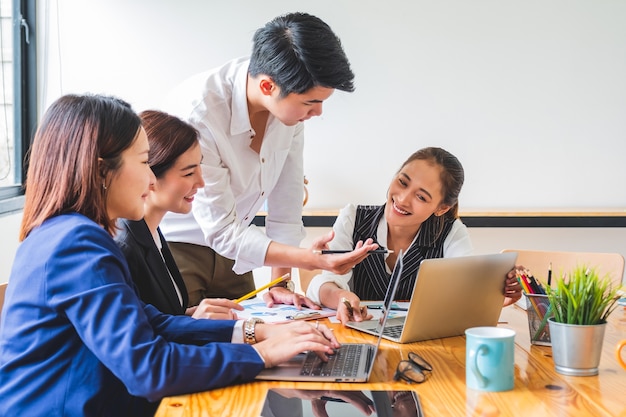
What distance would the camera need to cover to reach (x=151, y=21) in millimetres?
3850

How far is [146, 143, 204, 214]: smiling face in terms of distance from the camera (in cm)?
167

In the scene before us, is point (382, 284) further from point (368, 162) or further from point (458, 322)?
point (368, 162)

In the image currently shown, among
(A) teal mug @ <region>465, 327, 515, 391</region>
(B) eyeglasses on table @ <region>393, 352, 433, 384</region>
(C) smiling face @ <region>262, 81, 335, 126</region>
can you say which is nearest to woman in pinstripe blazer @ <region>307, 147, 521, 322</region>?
(C) smiling face @ <region>262, 81, 335, 126</region>

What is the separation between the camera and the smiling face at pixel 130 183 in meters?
1.29

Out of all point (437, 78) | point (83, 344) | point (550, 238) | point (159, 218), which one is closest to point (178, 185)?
point (159, 218)

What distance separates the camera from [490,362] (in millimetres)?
1138

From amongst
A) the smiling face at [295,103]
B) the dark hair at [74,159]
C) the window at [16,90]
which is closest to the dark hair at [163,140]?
the smiling face at [295,103]

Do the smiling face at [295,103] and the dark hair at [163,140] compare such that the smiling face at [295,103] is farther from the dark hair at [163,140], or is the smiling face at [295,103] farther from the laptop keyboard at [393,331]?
the laptop keyboard at [393,331]

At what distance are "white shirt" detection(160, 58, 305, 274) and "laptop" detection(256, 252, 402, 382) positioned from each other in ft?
1.92

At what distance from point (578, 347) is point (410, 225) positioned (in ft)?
3.15

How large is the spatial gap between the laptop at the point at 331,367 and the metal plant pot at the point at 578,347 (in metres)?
0.32

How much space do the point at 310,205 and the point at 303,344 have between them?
263 centimetres

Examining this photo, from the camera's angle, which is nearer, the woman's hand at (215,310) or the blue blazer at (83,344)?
the blue blazer at (83,344)

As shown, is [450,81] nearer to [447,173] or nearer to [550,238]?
[550,238]
